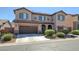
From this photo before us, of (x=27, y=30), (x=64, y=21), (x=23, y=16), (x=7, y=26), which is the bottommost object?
(x=27, y=30)

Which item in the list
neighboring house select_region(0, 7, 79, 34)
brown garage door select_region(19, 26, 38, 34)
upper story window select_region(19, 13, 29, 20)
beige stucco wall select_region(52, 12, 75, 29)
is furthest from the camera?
beige stucco wall select_region(52, 12, 75, 29)

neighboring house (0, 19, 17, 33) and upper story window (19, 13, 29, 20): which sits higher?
upper story window (19, 13, 29, 20)

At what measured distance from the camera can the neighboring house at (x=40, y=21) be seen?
83.5 feet

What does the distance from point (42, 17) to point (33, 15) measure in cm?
173

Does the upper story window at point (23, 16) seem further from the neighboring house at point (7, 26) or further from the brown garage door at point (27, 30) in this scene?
the neighboring house at point (7, 26)

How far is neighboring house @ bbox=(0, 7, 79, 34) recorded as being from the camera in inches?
1002

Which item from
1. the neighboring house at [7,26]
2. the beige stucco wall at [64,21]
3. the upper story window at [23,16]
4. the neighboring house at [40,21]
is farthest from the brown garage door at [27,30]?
the beige stucco wall at [64,21]

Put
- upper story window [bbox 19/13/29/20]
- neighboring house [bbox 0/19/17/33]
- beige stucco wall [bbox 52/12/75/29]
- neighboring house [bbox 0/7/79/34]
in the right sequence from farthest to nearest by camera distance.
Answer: beige stucco wall [bbox 52/12/75/29] < upper story window [bbox 19/13/29/20] < neighboring house [bbox 0/7/79/34] < neighboring house [bbox 0/19/17/33]

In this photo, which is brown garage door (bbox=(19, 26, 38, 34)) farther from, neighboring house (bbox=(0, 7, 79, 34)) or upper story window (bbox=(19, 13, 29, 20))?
upper story window (bbox=(19, 13, 29, 20))

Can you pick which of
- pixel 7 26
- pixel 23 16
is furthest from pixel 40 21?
pixel 7 26

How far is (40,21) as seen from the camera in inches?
1109

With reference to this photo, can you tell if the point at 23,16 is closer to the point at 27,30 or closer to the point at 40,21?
the point at 27,30

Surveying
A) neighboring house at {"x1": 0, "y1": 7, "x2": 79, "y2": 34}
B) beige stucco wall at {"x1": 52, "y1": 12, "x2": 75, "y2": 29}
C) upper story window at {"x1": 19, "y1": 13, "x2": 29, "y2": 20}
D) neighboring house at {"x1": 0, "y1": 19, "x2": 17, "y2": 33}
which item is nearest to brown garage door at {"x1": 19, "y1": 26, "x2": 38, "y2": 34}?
neighboring house at {"x1": 0, "y1": 7, "x2": 79, "y2": 34}
